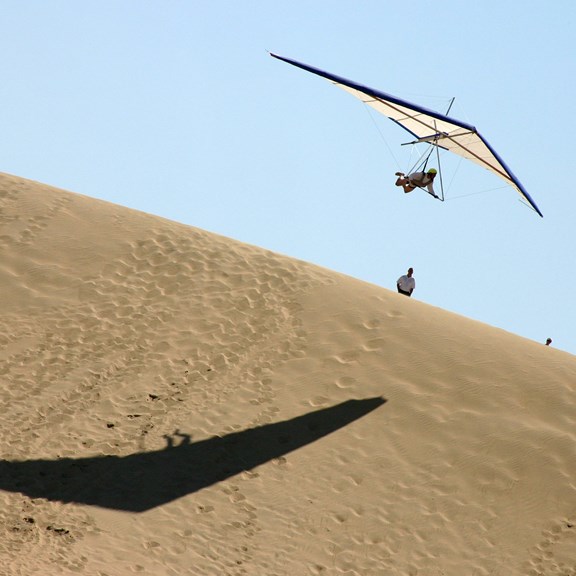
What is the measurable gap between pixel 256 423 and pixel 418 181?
→ 5788mm

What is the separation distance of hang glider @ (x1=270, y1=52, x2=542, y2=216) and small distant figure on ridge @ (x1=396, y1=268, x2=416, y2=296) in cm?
254

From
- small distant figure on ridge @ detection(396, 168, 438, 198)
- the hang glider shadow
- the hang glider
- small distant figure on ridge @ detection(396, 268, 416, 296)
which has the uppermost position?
the hang glider

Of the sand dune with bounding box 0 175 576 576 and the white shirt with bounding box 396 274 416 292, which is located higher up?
the white shirt with bounding box 396 274 416 292

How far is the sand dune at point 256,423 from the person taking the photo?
1207 cm

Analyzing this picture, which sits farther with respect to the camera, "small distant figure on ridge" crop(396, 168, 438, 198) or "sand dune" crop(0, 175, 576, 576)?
"small distant figure on ridge" crop(396, 168, 438, 198)

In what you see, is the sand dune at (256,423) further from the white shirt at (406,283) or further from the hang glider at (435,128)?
the hang glider at (435,128)

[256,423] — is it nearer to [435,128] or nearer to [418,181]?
[418,181]

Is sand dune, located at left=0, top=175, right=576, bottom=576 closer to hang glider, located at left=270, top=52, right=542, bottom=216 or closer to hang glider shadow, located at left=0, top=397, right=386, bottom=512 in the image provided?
hang glider shadow, located at left=0, top=397, right=386, bottom=512

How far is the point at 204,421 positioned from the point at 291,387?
1635 millimetres

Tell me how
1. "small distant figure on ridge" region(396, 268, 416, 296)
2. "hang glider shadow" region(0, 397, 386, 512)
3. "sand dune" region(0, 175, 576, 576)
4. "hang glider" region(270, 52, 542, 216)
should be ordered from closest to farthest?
"sand dune" region(0, 175, 576, 576) < "hang glider shadow" region(0, 397, 386, 512) < "hang glider" region(270, 52, 542, 216) < "small distant figure on ridge" region(396, 268, 416, 296)

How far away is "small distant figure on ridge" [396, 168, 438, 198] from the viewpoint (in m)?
17.9

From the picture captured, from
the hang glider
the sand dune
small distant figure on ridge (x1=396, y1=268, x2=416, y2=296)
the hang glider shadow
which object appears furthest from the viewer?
small distant figure on ridge (x1=396, y1=268, x2=416, y2=296)

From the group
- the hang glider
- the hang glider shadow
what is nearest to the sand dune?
the hang glider shadow

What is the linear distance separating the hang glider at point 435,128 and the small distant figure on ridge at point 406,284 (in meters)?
2.54
